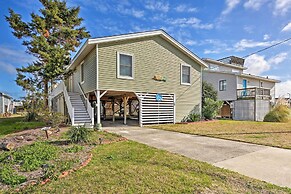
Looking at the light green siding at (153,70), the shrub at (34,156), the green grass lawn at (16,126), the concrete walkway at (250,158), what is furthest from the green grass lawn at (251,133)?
the green grass lawn at (16,126)

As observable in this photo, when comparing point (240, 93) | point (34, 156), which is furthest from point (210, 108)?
point (34, 156)

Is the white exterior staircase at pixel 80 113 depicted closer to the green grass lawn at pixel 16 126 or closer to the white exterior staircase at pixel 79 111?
the white exterior staircase at pixel 79 111

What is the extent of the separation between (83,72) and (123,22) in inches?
243

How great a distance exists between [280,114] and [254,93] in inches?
157

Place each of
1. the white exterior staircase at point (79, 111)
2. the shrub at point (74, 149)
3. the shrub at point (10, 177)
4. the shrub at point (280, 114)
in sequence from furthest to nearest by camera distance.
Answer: the shrub at point (280, 114) → the white exterior staircase at point (79, 111) → the shrub at point (74, 149) → the shrub at point (10, 177)

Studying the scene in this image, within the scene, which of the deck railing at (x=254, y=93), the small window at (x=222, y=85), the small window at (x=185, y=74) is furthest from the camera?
the small window at (x=222, y=85)

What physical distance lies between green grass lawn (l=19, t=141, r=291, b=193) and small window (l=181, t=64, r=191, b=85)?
10.3 metres

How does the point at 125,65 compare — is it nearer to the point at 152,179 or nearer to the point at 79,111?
the point at 79,111

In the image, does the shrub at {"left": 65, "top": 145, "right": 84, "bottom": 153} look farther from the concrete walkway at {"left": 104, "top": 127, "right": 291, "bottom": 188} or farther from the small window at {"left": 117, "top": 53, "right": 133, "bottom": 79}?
the small window at {"left": 117, "top": 53, "right": 133, "bottom": 79}

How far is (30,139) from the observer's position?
271 inches

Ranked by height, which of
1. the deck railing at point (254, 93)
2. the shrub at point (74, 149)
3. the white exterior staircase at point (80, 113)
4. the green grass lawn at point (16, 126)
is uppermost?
the deck railing at point (254, 93)

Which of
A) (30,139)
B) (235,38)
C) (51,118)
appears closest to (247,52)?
(235,38)

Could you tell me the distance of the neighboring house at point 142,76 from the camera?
10.6 metres

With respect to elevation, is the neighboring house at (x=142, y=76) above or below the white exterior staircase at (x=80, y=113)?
above
